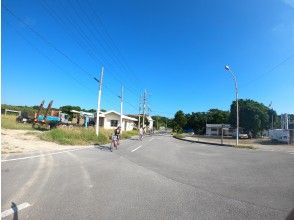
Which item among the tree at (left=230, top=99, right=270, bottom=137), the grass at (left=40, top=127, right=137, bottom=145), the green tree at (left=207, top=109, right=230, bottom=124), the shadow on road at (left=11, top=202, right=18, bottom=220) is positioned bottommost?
the shadow on road at (left=11, top=202, right=18, bottom=220)

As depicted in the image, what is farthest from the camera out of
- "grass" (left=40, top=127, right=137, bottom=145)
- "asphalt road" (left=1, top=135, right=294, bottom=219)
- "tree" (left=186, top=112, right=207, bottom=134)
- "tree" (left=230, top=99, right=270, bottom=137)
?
"tree" (left=186, top=112, right=207, bottom=134)

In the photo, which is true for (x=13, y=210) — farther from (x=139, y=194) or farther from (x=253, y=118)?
(x=253, y=118)

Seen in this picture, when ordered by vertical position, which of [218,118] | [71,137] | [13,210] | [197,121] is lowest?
[13,210]

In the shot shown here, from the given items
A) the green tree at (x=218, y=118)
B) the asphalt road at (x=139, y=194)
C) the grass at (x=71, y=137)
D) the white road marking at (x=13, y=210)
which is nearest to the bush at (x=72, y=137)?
the grass at (x=71, y=137)

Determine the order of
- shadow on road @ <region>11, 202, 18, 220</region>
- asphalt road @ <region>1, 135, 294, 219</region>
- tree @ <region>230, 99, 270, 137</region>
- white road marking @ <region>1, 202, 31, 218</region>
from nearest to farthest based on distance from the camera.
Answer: shadow on road @ <region>11, 202, 18, 220</region>
white road marking @ <region>1, 202, 31, 218</region>
asphalt road @ <region>1, 135, 294, 219</region>
tree @ <region>230, 99, 270, 137</region>

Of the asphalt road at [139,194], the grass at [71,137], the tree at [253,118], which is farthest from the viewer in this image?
the tree at [253,118]

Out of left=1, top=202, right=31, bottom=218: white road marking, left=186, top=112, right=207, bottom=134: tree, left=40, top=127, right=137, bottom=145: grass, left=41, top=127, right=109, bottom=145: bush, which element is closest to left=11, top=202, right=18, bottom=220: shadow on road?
left=1, top=202, right=31, bottom=218: white road marking

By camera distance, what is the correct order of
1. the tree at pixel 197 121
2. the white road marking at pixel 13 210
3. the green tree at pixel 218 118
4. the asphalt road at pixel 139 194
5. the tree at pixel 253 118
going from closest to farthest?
the white road marking at pixel 13 210
the asphalt road at pixel 139 194
the tree at pixel 253 118
the green tree at pixel 218 118
the tree at pixel 197 121

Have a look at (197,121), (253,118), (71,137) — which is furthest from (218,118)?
(71,137)

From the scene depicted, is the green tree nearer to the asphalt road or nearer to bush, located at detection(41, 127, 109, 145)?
bush, located at detection(41, 127, 109, 145)

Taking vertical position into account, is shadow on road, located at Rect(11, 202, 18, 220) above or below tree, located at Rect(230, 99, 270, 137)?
below

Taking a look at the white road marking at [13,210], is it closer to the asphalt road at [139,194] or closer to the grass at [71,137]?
the asphalt road at [139,194]

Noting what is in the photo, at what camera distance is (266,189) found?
8.70 metres

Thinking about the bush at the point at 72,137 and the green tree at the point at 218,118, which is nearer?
the bush at the point at 72,137
